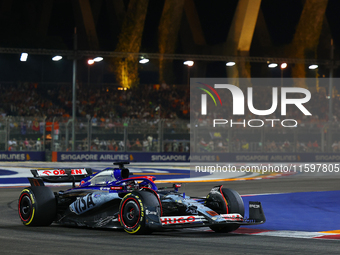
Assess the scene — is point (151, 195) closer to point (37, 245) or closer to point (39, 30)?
point (37, 245)

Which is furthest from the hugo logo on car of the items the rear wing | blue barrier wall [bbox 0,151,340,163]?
blue barrier wall [bbox 0,151,340,163]

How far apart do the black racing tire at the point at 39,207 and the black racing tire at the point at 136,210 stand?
4.72ft

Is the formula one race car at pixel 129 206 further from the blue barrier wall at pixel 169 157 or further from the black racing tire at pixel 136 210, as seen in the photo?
the blue barrier wall at pixel 169 157

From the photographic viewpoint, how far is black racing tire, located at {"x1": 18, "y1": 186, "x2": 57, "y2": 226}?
8.77 m

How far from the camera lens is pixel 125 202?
26.1ft

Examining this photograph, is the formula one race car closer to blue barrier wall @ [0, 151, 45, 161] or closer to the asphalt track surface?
the asphalt track surface

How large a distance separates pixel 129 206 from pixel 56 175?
2337 millimetres

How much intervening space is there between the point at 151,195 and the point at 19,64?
36.3 metres

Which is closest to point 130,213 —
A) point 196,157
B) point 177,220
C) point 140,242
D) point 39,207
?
point 177,220

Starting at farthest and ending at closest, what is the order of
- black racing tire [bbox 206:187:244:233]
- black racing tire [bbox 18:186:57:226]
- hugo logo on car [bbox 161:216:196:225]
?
black racing tire [bbox 18:186:57:226] → black racing tire [bbox 206:187:244:233] → hugo logo on car [bbox 161:216:196:225]

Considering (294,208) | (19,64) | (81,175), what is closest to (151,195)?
(81,175)

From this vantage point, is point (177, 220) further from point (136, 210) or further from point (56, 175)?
point (56, 175)

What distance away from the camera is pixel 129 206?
7.90 m

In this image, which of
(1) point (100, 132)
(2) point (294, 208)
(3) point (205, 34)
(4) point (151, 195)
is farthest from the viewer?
(3) point (205, 34)
